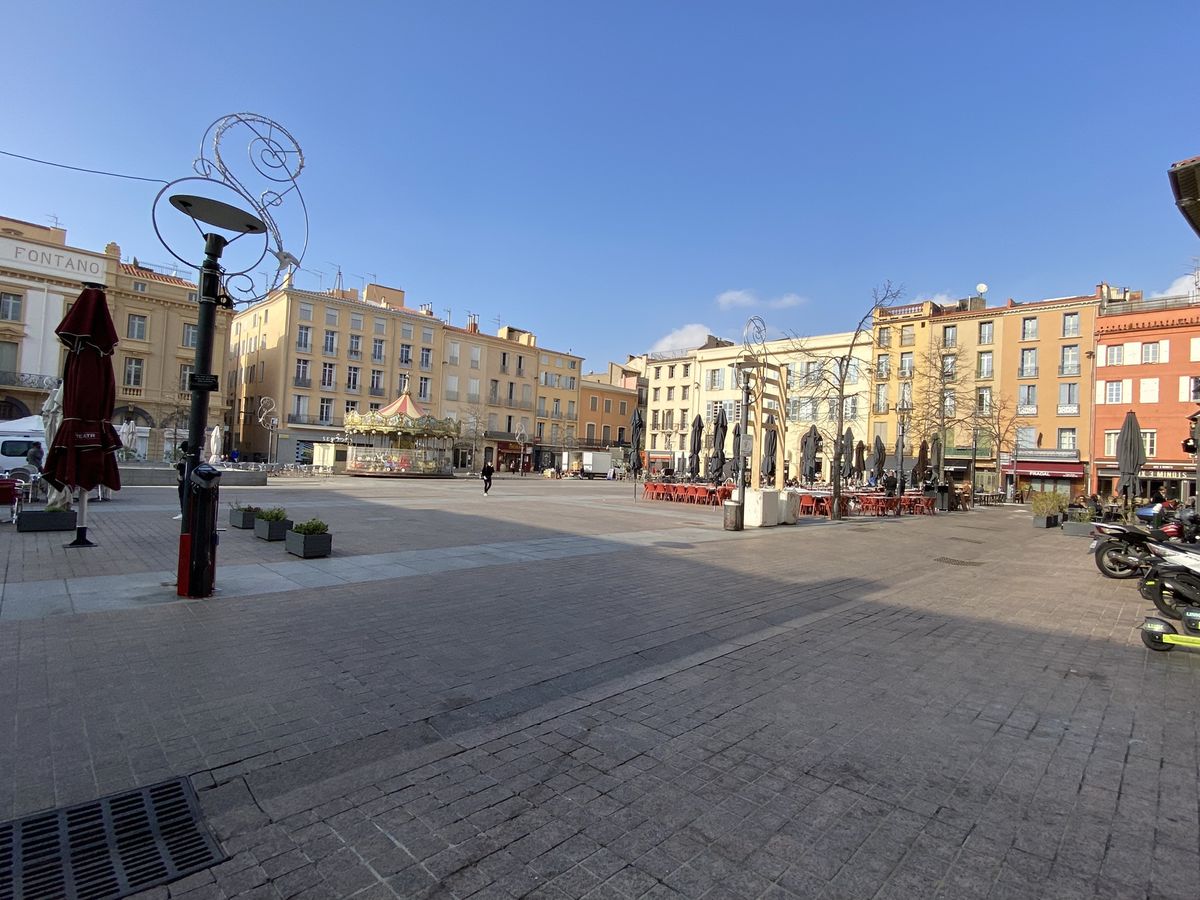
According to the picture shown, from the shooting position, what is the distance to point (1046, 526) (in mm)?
20547

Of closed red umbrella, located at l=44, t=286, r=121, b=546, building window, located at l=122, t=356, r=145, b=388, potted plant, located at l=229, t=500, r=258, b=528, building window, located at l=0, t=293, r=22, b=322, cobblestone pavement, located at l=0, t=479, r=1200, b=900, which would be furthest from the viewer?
building window, located at l=122, t=356, r=145, b=388

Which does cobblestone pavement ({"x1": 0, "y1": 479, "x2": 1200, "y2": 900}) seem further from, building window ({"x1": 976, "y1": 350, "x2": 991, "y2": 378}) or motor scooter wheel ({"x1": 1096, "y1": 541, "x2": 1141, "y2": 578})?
building window ({"x1": 976, "y1": 350, "x2": 991, "y2": 378})

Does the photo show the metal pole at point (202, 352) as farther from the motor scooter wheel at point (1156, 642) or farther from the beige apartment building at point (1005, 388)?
the beige apartment building at point (1005, 388)

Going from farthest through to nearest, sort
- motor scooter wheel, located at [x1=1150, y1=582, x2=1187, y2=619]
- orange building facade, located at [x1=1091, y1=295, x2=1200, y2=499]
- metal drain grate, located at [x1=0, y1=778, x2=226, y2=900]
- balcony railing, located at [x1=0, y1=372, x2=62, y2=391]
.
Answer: orange building facade, located at [x1=1091, y1=295, x2=1200, y2=499]
balcony railing, located at [x1=0, y1=372, x2=62, y2=391]
motor scooter wheel, located at [x1=1150, y1=582, x2=1187, y2=619]
metal drain grate, located at [x1=0, y1=778, x2=226, y2=900]

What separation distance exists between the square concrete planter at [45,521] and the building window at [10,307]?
1533 inches

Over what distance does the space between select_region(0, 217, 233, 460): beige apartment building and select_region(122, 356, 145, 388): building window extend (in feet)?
0.17

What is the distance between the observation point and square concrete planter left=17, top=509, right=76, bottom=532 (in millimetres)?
9959

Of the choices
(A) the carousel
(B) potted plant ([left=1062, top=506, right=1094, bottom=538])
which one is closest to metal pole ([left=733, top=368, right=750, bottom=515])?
(B) potted plant ([left=1062, top=506, right=1094, bottom=538])

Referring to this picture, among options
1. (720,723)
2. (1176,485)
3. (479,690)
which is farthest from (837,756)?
(1176,485)

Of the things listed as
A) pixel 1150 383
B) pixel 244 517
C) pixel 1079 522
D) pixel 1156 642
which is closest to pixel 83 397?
pixel 244 517

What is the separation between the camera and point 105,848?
251 cm

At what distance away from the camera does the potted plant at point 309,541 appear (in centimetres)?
882

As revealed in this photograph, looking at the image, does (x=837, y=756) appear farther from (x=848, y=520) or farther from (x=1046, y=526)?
(x=1046, y=526)

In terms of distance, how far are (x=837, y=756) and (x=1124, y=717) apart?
2.33 meters
